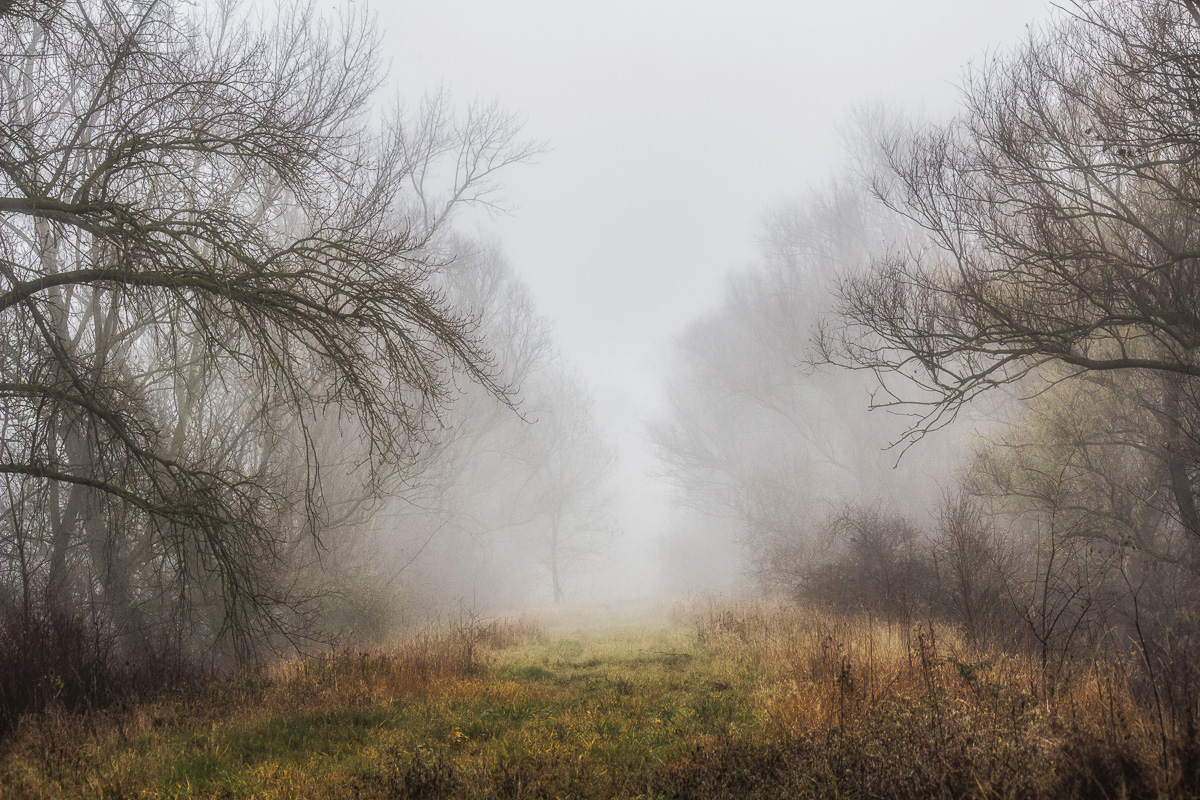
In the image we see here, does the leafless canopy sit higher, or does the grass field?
the leafless canopy

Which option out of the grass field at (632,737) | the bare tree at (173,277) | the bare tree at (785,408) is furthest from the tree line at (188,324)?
the bare tree at (785,408)

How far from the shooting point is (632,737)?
205 inches

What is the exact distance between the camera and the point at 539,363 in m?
28.0

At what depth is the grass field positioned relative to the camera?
11.0 ft

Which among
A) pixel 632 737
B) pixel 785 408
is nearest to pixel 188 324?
pixel 632 737

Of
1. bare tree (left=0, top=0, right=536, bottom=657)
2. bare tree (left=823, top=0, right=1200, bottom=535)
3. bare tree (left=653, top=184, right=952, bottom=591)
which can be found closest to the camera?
bare tree (left=0, top=0, right=536, bottom=657)

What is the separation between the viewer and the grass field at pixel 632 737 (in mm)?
3352

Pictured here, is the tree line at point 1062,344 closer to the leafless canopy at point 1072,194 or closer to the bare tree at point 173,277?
the leafless canopy at point 1072,194

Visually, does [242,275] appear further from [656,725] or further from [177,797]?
[656,725]

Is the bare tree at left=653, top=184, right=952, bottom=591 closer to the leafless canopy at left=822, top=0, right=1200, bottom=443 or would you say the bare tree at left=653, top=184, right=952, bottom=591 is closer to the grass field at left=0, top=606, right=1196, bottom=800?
the leafless canopy at left=822, top=0, right=1200, bottom=443

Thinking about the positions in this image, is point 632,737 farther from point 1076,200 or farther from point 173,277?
point 1076,200

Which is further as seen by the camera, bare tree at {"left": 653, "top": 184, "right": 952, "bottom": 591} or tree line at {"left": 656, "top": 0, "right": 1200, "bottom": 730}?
bare tree at {"left": 653, "top": 184, "right": 952, "bottom": 591}

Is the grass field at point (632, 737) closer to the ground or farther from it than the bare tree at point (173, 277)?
closer to the ground

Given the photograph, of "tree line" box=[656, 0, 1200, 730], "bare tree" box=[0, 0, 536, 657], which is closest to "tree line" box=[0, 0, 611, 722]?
"bare tree" box=[0, 0, 536, 657]
